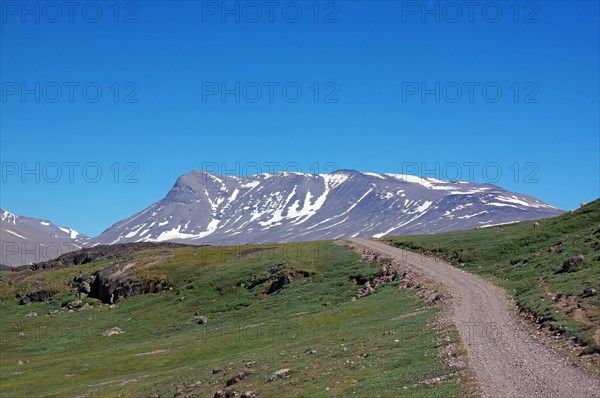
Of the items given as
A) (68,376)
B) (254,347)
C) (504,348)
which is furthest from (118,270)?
(504,348)

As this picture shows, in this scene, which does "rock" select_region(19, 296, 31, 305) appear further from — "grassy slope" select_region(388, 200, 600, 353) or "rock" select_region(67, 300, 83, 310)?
"grassy slope" select_region(388, 200, 600, 353)

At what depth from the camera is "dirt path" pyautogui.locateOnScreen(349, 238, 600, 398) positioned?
2644 centimetres

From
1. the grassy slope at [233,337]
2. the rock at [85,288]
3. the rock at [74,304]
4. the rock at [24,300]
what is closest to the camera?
the grassy slope at [233,337]

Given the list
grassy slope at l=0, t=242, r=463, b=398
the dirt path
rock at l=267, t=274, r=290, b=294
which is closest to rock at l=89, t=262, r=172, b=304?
grassy slope at l=0, t=242, r=463, b=398

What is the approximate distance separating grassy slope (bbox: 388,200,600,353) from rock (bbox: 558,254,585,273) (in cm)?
63

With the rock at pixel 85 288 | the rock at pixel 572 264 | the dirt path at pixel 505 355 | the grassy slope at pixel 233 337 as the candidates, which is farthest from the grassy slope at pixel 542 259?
the rock at pixel 85 288

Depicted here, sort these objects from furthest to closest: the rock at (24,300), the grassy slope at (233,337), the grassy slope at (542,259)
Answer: the rock at (24,300) → the grassy slope at (542,259) → the grassy slope at (233,337)

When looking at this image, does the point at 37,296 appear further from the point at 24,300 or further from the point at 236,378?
the point at 236,378

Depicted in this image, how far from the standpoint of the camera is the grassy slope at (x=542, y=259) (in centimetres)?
3881

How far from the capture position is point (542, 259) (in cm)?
6706

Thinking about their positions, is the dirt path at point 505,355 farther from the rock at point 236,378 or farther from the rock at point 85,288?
the rock at point 85,288

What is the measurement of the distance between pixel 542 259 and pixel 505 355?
37.6 m

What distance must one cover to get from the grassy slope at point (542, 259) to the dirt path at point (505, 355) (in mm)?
1952

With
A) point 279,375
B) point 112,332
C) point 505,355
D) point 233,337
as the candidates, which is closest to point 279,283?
point 112,332
